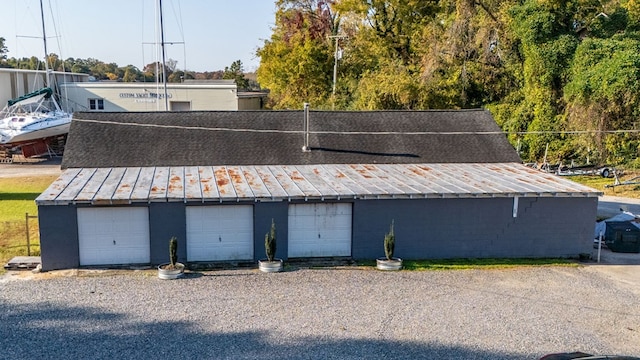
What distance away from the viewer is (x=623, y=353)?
983cm

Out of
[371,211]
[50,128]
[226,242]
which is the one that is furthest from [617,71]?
[50,128]

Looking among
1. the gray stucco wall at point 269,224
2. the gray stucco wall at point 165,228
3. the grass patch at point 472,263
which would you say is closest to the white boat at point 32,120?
the gray stucco wall at point 165,228

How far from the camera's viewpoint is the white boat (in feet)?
114

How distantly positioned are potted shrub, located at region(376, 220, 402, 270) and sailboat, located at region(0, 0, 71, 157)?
3000 cm

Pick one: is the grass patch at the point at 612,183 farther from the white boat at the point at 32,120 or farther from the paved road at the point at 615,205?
the white boat at the point at 32,120

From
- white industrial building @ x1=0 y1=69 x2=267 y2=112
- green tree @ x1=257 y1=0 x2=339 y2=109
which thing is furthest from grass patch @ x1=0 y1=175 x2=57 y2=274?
green tree @ x1=257 y1=0 x2=339 y2=109

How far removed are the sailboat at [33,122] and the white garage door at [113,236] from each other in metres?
25.0

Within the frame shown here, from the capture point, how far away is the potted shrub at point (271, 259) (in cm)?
1412

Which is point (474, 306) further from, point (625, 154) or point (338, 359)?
point (625, 154)

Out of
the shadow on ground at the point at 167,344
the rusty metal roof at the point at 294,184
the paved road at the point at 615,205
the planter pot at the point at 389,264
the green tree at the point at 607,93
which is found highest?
the green tree at the point at 607,93

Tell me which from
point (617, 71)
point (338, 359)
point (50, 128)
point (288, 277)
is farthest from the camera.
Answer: point (50, 128)

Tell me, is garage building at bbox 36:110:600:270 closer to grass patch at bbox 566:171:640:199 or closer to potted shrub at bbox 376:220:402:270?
potted shrub at bbox 376:220:402:270

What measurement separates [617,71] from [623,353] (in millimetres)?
21671

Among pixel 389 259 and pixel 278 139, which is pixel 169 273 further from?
pixel 278 139
